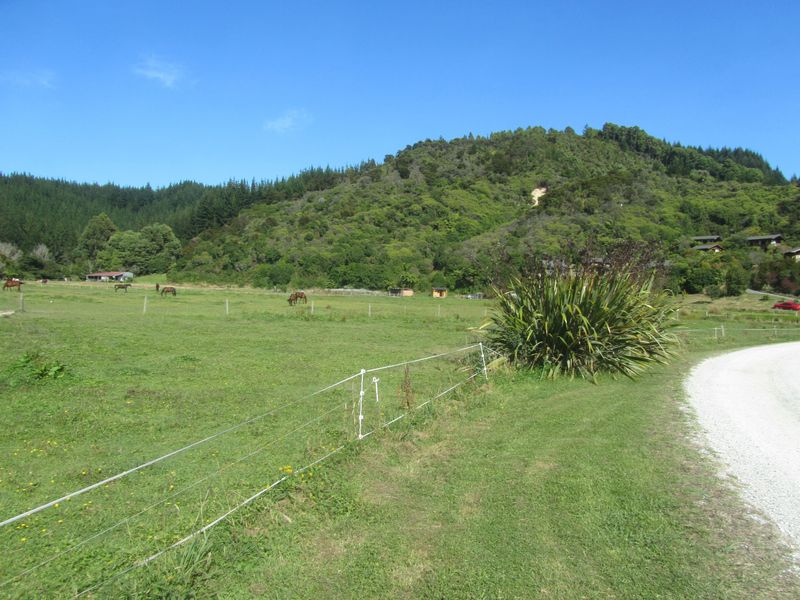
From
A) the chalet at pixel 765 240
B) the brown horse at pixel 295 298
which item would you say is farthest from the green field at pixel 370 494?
the chalet at pixel 765 240

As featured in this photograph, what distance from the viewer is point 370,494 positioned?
5.30 m

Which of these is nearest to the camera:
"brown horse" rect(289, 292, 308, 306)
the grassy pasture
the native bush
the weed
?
the grassy pasture

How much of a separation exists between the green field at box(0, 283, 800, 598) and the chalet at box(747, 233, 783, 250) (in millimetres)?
73637

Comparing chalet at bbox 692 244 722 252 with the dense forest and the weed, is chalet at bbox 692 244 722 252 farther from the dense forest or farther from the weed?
the weed

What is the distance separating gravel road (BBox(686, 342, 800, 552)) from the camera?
5.17 m

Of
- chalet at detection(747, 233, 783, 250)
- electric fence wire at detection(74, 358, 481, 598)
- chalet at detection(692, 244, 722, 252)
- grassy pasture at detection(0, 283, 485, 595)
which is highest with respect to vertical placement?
chalet at detection(747, 233, 783, 250)

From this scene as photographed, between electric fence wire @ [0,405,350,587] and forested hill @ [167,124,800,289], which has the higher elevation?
forested hill @ [167,124,800,289]

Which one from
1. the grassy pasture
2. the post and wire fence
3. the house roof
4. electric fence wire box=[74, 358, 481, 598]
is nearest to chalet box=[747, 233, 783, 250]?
the house roof

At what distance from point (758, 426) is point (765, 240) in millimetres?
76472

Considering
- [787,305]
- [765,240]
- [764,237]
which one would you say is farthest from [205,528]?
[764,237]

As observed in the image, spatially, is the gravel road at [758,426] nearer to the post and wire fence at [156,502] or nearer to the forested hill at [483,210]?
the post and wire fence at [156,502]

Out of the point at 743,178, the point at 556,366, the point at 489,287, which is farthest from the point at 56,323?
the point at 743,178

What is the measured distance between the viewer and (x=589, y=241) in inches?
543

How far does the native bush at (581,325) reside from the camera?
40.8 ft
